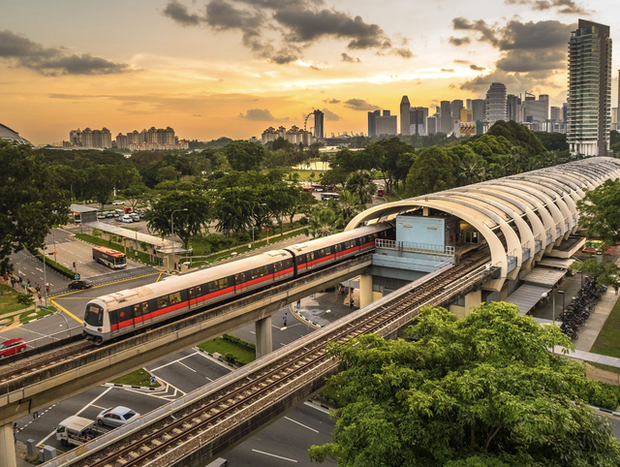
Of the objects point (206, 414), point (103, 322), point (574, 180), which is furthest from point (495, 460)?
point (574, 180)

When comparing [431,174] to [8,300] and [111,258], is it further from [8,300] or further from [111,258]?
[8,300]

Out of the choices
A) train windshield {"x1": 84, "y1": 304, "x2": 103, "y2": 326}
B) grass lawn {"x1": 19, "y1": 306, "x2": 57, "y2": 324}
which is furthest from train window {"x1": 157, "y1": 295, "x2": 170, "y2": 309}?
grass lawn {"x1": 19, "y1": 306, "x2": 57, "y2": 324}

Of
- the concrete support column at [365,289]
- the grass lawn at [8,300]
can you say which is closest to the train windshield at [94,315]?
the grass lawn at [8,300]

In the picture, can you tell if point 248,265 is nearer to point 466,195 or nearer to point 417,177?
point 466,195

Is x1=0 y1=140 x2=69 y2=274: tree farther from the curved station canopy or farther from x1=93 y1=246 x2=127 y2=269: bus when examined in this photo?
the curved station canopy

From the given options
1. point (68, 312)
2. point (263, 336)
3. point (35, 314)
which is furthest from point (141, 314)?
point (35, 314)
